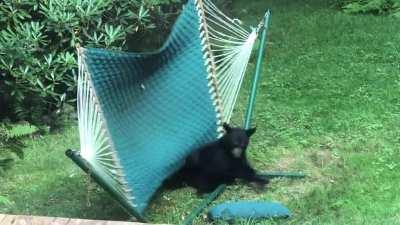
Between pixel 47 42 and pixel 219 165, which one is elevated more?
pixel 47 42

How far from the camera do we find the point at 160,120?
5691 millimetres

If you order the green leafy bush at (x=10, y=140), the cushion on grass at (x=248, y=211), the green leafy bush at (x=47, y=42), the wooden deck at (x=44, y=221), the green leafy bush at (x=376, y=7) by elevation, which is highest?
the green leafy bush at (x=376, y=7)

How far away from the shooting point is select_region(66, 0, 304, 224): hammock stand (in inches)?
183

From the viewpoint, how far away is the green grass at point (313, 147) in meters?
5.40

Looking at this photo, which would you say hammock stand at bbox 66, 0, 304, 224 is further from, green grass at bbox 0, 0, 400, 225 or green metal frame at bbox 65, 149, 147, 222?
green grass at bbox 0, 0, 400, 225

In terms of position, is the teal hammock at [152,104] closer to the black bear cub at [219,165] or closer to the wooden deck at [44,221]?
the black bear cub at [219,165]

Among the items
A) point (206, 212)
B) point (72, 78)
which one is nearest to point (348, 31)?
point (72, 78)

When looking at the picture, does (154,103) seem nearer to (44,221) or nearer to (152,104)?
(152,104)

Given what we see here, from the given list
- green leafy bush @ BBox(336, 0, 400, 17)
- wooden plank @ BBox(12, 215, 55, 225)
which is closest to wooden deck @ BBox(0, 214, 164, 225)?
wooden plank @ BBox(12, 215, 55, 225)

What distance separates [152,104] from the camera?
221 inches

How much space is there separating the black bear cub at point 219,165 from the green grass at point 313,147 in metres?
0.12

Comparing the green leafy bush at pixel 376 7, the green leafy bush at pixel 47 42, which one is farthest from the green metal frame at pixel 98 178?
the green leafy bush at pixel 376 7

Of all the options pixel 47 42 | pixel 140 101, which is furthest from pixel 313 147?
pixel 47 42

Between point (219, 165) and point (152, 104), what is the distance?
2.22 ft
